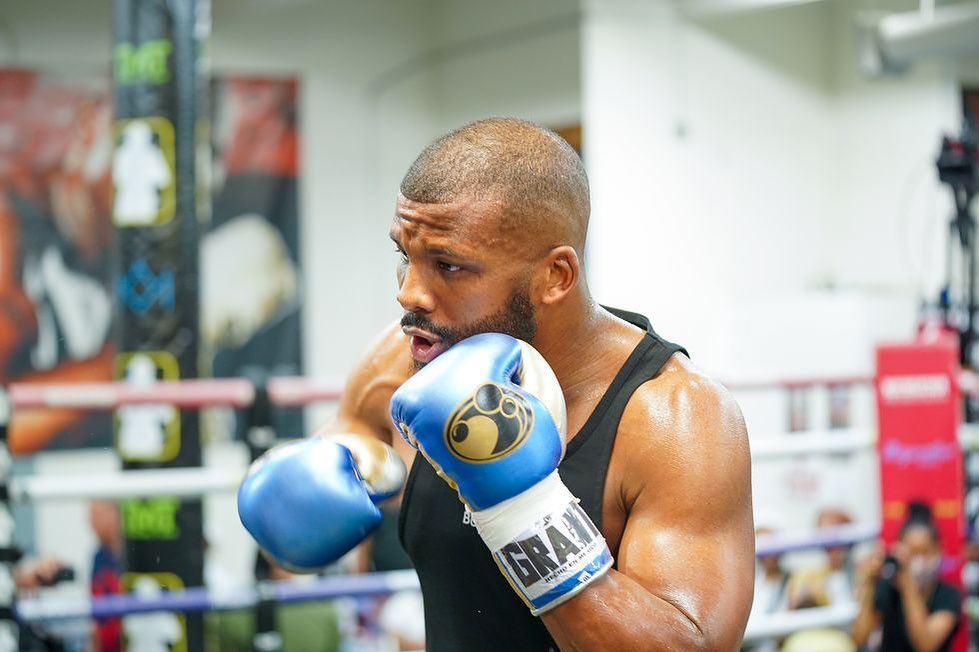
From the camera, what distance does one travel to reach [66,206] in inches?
224

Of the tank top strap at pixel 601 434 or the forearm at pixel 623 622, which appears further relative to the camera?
the tank top strap at pixel 601 434

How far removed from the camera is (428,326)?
136 cm

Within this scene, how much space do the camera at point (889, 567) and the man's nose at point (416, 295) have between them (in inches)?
83.4

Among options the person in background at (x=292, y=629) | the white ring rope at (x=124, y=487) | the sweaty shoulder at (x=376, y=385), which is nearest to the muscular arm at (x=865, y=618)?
the person in background at (x=292, y=629)

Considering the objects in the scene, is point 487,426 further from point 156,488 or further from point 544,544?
point 156,488

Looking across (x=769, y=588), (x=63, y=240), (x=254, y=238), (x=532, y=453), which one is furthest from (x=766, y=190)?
(x=532, y=453)

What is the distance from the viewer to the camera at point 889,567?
304cm

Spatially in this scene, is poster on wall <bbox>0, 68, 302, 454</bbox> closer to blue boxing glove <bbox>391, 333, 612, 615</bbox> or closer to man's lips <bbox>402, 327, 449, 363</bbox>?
man's lips <bbox>402, 327, 449, 363</bbox>

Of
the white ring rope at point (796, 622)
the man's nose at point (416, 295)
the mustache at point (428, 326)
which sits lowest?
the white ring rope at point (796, 622)

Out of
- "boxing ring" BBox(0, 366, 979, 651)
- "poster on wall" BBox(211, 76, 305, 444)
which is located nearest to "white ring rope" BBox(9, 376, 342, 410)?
"boxing ring" BBox(0, 366, 979, 651)

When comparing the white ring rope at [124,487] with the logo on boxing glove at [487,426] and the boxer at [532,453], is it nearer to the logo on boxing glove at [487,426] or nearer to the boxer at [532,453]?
the boxer at [532,453]

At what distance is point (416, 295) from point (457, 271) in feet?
0.18

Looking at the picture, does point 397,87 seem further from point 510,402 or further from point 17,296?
point 510,402

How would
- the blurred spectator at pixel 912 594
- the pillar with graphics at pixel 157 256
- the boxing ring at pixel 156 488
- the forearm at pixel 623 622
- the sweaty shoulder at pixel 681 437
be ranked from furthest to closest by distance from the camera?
the blurred spectator at pixel 912 594 < the pillar with graphics at pixel 157 256 < the boxing ring at pixel 156 488 < the sweaty shoulder at pixel 681 437 < the forearm at pixel 623 622
